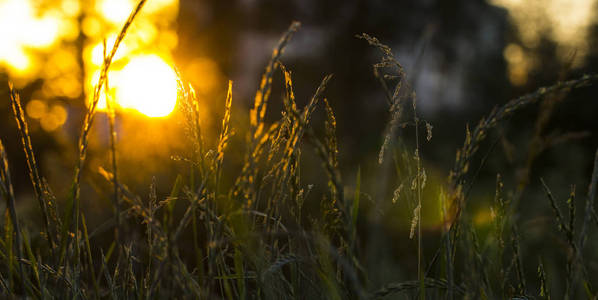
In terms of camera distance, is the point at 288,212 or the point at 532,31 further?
the point at 532,31

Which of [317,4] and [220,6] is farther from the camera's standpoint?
[317,4]

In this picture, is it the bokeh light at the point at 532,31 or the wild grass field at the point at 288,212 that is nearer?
the wild grass field at the point at 288,212

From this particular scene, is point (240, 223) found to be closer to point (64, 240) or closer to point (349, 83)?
point (64, 240)

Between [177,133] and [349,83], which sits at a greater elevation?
[349,83]

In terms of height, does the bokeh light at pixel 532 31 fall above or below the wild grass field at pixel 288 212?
above

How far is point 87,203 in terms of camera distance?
5051 millimetres

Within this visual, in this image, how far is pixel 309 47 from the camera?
18062mm

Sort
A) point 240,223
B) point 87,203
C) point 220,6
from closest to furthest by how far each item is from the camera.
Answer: point 240,223
point 87,203
point 220,6

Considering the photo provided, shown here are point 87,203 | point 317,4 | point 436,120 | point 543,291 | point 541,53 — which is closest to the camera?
point 543,291

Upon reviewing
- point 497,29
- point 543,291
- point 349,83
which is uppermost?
point 497,29

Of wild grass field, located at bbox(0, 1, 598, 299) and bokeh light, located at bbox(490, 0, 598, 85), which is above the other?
bokeh light, located at bbox(490, 0, 598, 85)

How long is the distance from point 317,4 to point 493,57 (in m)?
12.7

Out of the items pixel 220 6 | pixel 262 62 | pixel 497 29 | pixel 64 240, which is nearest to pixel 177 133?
pixel 64 240

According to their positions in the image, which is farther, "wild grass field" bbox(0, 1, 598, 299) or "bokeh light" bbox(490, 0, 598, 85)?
"bokeh light" bbox(490, 0, 598, 85)
